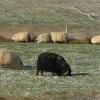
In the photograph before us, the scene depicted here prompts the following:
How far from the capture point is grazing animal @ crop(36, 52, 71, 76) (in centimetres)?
2112

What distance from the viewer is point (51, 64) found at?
21.2 meters

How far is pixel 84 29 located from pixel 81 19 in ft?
20.0

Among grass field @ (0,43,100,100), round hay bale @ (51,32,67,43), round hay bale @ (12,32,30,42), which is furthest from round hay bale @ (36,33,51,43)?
grass field @ (0,43,100,100)

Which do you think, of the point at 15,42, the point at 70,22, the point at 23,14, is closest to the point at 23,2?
the point at 23,14

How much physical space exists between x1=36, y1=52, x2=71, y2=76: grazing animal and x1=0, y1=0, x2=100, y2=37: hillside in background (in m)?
23.3

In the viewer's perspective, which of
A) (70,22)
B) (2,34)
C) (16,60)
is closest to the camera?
(16,60)

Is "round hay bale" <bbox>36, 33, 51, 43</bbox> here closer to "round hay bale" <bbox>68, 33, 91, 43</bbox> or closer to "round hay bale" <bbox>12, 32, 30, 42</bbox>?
"round hay bale" <bbox>12, 32, 30, 42</bbox>

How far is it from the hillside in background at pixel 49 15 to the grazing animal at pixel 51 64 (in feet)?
76.5

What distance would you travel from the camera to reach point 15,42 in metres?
38.7

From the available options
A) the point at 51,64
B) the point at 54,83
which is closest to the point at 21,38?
the point at 51,64

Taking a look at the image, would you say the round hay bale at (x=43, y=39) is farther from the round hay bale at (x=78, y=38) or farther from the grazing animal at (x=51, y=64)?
the grazing animal at (x=51, y=64)

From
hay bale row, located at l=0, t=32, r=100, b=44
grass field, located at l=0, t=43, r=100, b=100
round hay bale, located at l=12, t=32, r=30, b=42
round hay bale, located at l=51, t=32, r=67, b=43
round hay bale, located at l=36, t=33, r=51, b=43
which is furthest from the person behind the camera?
round hay bale, located at l=12, t=32, r=30, b=42

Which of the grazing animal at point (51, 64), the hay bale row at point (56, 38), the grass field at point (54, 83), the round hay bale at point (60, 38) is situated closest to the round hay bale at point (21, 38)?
the hay bale row at point (56, 38)

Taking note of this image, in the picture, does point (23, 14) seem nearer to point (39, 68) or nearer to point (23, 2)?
point (23, 2)
